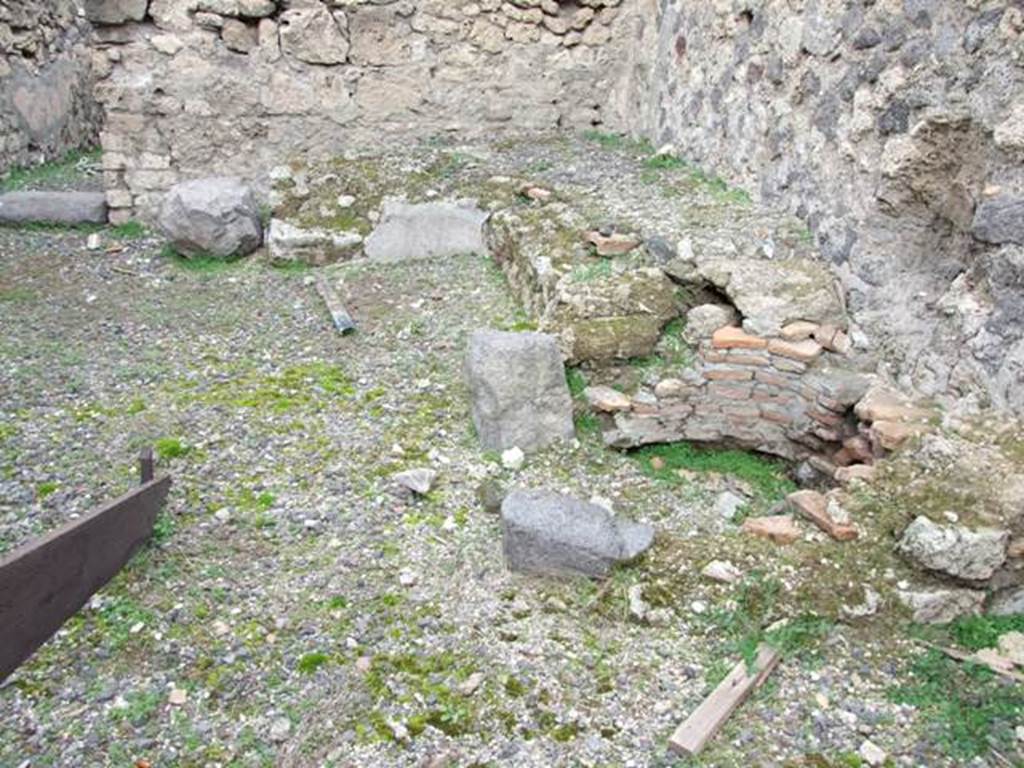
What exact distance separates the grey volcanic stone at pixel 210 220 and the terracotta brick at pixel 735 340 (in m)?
3.48

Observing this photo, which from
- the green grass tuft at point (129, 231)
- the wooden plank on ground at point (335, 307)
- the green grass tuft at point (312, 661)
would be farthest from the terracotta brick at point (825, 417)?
the green grass tuft at point (129, 231)

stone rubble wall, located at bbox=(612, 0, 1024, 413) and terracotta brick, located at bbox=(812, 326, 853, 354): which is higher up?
stone rubble wall, located at bbox=(612, 0, 1024, 413)

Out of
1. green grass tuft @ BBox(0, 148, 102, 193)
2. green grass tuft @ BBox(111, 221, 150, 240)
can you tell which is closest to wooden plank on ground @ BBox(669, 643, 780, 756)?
green grass tuft @ BBox(111, 221, 150, 240)

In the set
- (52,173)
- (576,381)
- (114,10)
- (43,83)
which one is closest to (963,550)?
(576,381)

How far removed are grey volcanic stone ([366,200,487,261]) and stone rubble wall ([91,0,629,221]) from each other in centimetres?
124

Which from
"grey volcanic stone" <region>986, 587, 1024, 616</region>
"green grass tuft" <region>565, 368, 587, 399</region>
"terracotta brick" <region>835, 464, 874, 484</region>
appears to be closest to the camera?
"grey volcanic stone" <region>986, 587, 1024, 616</region>

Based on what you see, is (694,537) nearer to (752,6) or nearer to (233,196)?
(752,6)

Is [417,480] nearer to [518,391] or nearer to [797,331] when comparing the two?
[518,391]

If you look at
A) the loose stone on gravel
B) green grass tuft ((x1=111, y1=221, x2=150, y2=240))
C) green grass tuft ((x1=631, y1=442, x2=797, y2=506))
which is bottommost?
green grass tuft ((x1=111, y1=221, x2=150, y2=240))

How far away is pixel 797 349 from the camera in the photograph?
12.5 feet

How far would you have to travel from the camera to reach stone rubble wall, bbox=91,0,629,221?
607 centimetres

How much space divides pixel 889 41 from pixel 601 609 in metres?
2.88

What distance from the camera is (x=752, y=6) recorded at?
5.02m

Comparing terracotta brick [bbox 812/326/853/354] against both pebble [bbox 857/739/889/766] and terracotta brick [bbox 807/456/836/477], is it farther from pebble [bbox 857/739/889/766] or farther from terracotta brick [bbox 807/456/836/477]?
pebble [bbox 857/739/889/766]
